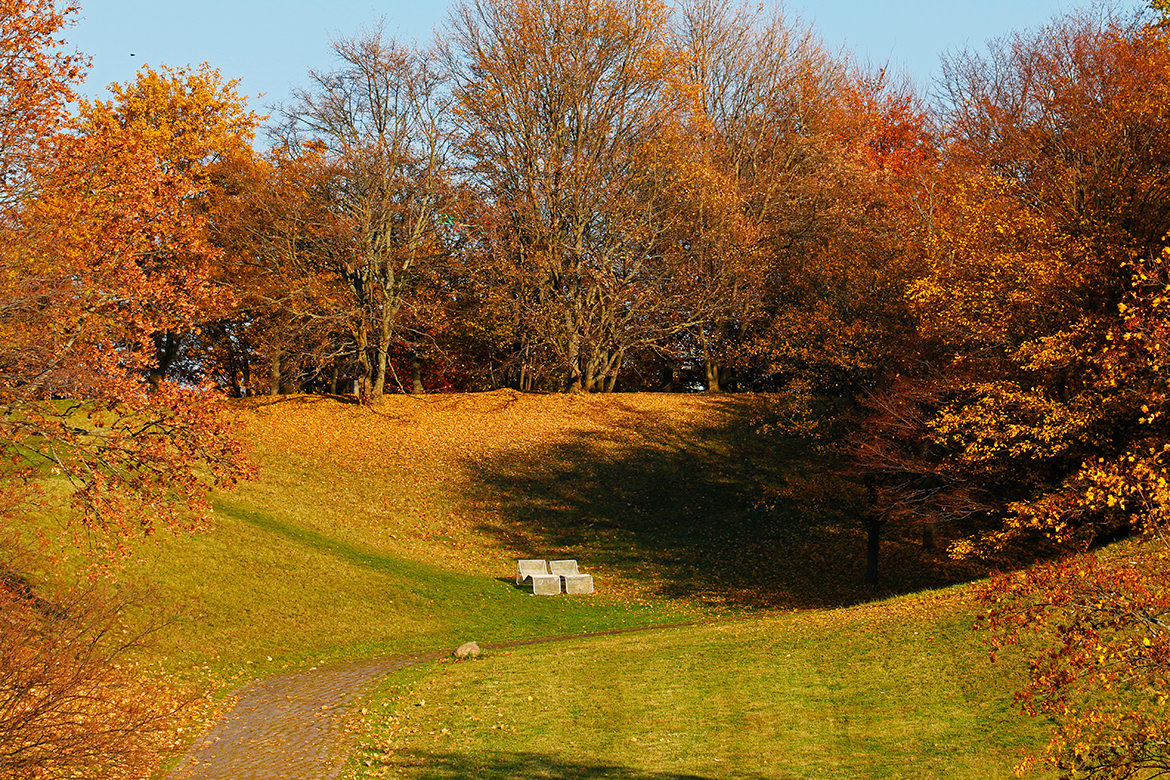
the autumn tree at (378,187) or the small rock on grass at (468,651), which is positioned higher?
the autumn tree at (378,187)

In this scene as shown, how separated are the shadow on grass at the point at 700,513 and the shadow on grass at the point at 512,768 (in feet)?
56.6

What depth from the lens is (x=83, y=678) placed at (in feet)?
33.0

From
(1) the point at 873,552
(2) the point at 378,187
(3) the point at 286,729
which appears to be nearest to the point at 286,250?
(2) the point at 378,187

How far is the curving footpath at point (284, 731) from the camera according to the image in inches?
536

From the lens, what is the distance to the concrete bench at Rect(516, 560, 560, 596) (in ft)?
95.4

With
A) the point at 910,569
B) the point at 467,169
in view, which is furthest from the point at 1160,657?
the point at 467,169

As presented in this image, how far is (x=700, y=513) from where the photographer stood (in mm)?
37969

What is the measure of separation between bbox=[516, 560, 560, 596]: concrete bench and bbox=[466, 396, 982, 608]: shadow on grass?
2372 millimetres

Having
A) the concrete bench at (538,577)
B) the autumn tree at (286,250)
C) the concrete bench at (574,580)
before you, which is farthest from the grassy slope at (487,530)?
the autumn tree at (286,250)

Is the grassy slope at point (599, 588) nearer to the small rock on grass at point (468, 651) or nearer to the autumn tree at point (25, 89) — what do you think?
the small rock on grass at point (468, 651)

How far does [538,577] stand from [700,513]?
35.6 ft

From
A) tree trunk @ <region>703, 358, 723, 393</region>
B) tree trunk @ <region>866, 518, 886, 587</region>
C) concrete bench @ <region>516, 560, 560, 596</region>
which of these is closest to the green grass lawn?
concrete bench @ <region>516, 560, 560, 596</region>

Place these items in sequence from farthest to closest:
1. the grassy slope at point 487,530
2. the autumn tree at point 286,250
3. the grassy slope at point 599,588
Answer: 1. the autumn tree at point 286,250
2. the grassy slope at point 487,530
3. the grassy slope at point 599,588

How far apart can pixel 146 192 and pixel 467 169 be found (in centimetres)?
2948
